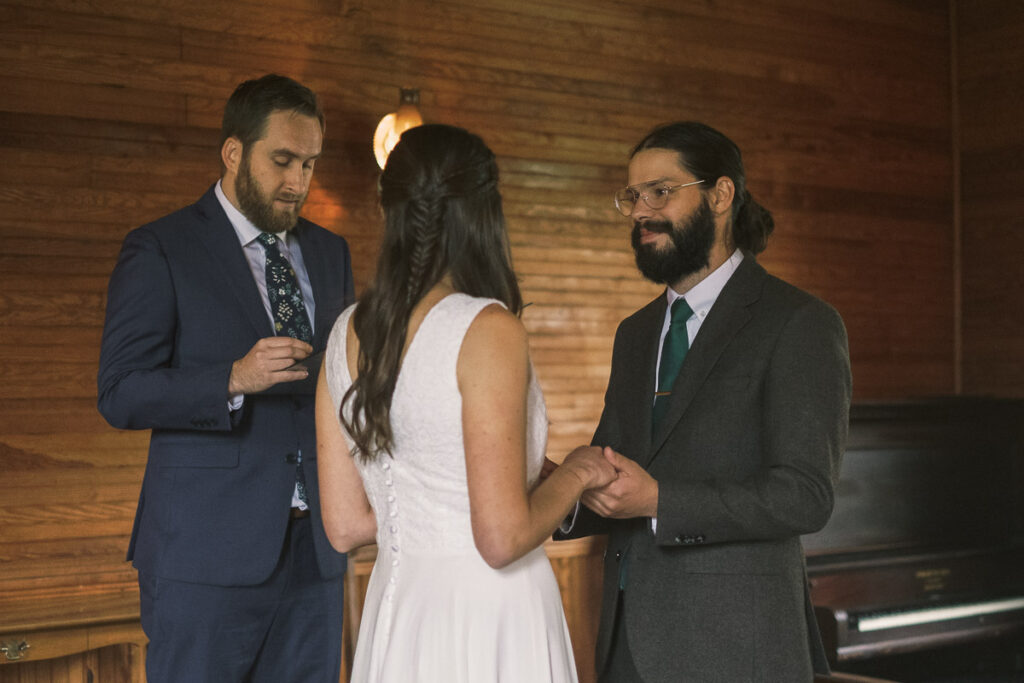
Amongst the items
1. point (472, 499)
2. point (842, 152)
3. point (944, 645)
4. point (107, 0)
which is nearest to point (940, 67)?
point (842, 152)

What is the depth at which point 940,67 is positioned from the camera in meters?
6.06

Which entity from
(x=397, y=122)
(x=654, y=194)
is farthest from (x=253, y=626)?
(x=397, y=122)

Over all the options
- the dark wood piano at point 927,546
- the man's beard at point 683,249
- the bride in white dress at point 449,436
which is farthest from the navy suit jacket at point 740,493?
the dark wood piano at point 927,546

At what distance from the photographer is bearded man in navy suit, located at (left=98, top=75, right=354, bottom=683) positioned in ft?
8.00

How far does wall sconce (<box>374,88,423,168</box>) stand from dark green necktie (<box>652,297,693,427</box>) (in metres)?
2.24

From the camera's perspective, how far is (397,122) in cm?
430

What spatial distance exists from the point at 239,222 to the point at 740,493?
1.38m

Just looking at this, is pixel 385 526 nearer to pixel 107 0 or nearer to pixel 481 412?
pixel 481 412

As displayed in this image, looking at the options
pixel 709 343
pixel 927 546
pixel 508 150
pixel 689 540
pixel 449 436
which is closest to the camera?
pixel 449 436

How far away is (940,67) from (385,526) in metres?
5.18

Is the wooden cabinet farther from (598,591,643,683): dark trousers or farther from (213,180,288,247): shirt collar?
(598,591,643,683): dark trousers

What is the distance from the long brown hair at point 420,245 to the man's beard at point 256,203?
901 millimetres

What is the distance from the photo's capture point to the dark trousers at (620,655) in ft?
7.09

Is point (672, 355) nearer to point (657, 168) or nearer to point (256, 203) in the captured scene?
point (657, 168)
